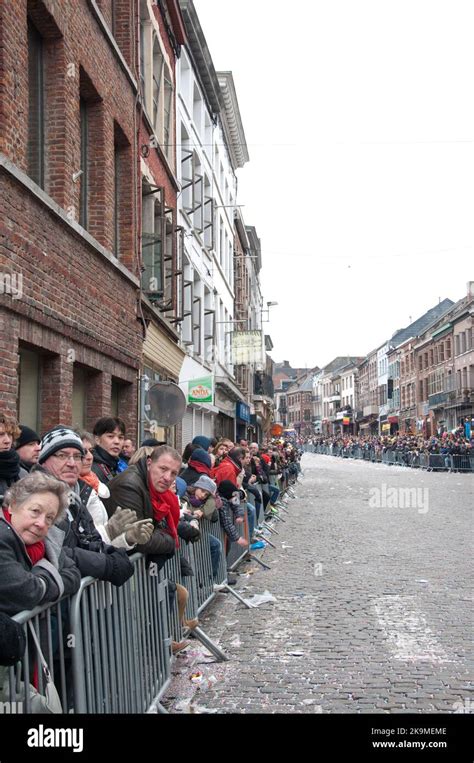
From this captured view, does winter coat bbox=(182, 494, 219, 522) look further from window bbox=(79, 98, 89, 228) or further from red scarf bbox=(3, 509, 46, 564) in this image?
window bbox=(79, 98, 89, 228)

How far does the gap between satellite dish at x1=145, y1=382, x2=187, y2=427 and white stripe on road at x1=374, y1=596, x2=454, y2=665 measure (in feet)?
16.3

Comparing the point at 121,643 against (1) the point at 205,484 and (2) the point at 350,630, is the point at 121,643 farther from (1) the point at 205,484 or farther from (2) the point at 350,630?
(1) the point at 205,484

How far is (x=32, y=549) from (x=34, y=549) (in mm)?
10

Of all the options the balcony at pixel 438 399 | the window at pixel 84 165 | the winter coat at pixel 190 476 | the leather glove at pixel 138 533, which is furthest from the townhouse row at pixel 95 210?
the balcony at pixel 438 399

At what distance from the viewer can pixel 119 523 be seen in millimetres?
5340

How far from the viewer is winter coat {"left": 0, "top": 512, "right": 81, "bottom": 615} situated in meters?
3.52

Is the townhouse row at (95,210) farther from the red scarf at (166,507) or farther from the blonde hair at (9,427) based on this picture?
the blonde hair at (9,427)

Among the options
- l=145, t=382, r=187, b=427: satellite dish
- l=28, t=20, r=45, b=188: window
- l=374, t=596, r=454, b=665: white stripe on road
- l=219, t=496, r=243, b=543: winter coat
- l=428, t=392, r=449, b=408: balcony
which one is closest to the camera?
l=374, t=596, r=454, b=665: white stripe on road

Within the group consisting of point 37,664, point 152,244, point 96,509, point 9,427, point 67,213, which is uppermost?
point 152,244

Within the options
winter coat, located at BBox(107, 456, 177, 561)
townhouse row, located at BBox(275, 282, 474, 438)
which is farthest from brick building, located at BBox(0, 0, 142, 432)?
townhouse row, located at BBox(275, 282, 474, 438)

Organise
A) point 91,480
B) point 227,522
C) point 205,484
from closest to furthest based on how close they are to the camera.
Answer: point 91,480, point 205,484, point 227,522

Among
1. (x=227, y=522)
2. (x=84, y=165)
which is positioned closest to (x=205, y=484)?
(x=227, y=522)
